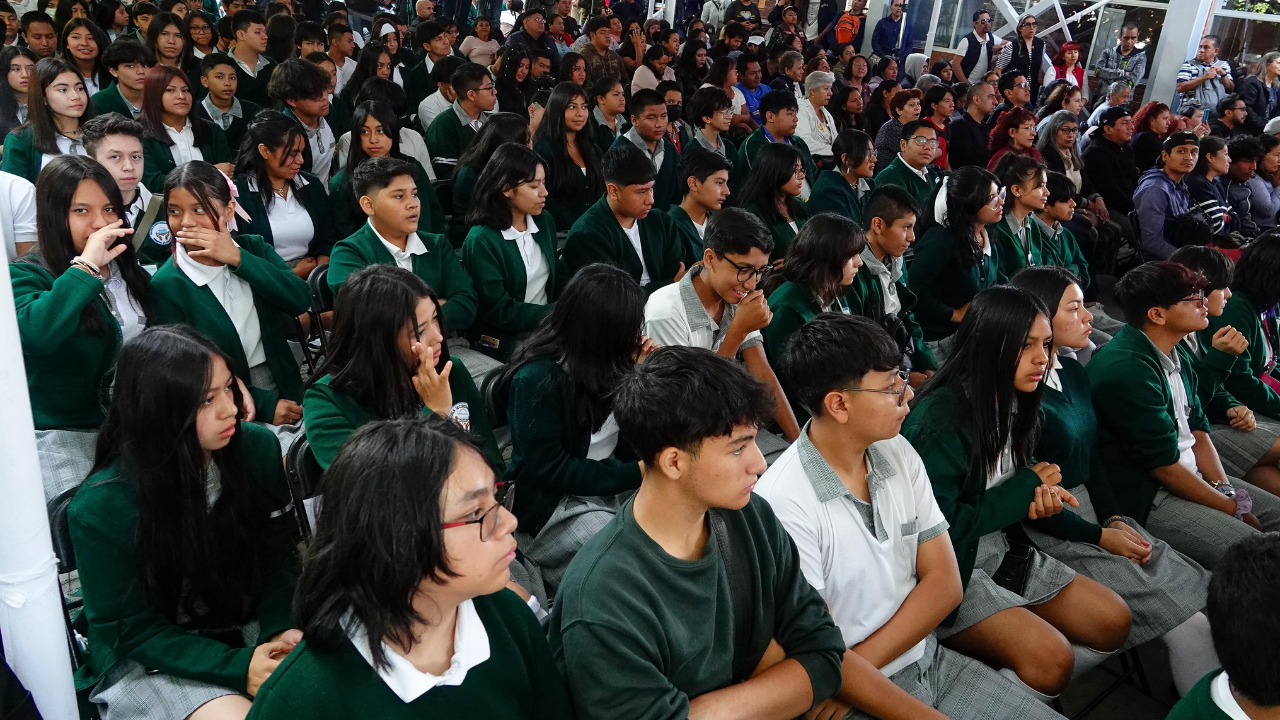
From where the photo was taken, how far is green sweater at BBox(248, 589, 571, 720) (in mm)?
1104

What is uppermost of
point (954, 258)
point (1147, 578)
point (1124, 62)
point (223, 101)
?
point (1124, 62)

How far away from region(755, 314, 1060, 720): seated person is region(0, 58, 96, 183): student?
3.03 meters

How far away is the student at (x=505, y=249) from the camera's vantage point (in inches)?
124

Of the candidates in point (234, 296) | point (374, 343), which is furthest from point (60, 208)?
point (374, 343)

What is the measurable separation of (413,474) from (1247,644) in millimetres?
1241

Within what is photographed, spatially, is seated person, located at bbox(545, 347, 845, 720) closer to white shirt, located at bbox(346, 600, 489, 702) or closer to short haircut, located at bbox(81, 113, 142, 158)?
white shirt, located at bbox(346, 600, 489, 702)

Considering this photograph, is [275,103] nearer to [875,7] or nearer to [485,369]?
[485,369]

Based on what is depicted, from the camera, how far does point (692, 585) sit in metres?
1.37

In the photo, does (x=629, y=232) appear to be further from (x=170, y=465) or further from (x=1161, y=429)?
(x=170, y=465)

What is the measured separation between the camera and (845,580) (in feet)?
5.74

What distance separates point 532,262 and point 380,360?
53.7 inches

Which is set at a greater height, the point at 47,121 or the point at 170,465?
the point at 47,121

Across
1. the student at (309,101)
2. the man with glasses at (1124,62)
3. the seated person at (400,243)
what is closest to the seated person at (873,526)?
the seated person at (400,243)

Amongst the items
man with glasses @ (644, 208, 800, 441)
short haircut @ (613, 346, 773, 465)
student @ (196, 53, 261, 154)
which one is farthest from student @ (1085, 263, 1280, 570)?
student @ (196, 53, 261, 154)
